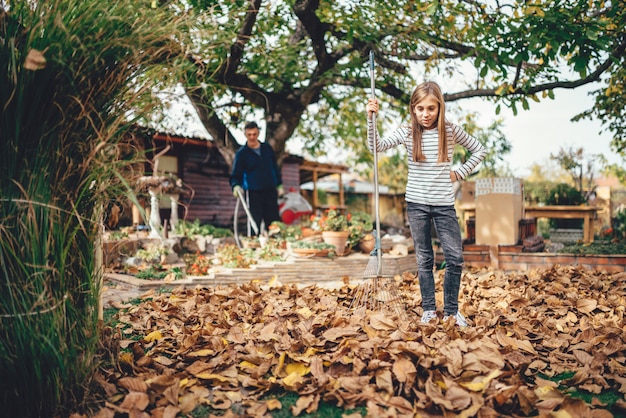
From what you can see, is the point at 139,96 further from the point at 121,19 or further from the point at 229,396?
the point at 229,396

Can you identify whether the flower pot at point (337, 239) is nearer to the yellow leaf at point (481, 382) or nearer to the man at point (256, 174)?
the man at point (256, 174)

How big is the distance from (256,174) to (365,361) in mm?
5114

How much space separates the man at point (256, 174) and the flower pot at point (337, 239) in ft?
5.42

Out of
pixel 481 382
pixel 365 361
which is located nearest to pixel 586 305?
pixel 481 382

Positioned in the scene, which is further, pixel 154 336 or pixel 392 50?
pixel 392 50

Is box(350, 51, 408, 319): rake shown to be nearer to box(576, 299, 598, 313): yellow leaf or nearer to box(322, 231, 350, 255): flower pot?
box(576, 299, 598, 313): yellow leaf

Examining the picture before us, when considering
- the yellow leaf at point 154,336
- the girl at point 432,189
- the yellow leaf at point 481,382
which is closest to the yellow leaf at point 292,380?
the yellow leaf at point 481,382

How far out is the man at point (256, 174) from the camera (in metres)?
6.72

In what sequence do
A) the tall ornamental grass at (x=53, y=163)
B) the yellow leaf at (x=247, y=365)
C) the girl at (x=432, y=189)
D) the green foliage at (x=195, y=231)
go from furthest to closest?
the green foliage at (x=195, y=231), the girl at (x=432, y=189), the yellow leaf at (x=247, y=365), the tall ornamental grass at (x=53, y=163)

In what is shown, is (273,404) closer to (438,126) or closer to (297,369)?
(297,369)

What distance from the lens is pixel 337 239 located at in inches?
224

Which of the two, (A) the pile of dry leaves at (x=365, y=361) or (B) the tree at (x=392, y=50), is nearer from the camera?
(A) the pile of dry leaves at (x=365, y=361)

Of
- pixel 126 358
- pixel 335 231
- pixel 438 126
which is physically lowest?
pixel 126 358

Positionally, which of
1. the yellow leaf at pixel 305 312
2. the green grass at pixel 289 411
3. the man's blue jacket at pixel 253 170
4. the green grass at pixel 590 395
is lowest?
the green grass at pixel 289 411
